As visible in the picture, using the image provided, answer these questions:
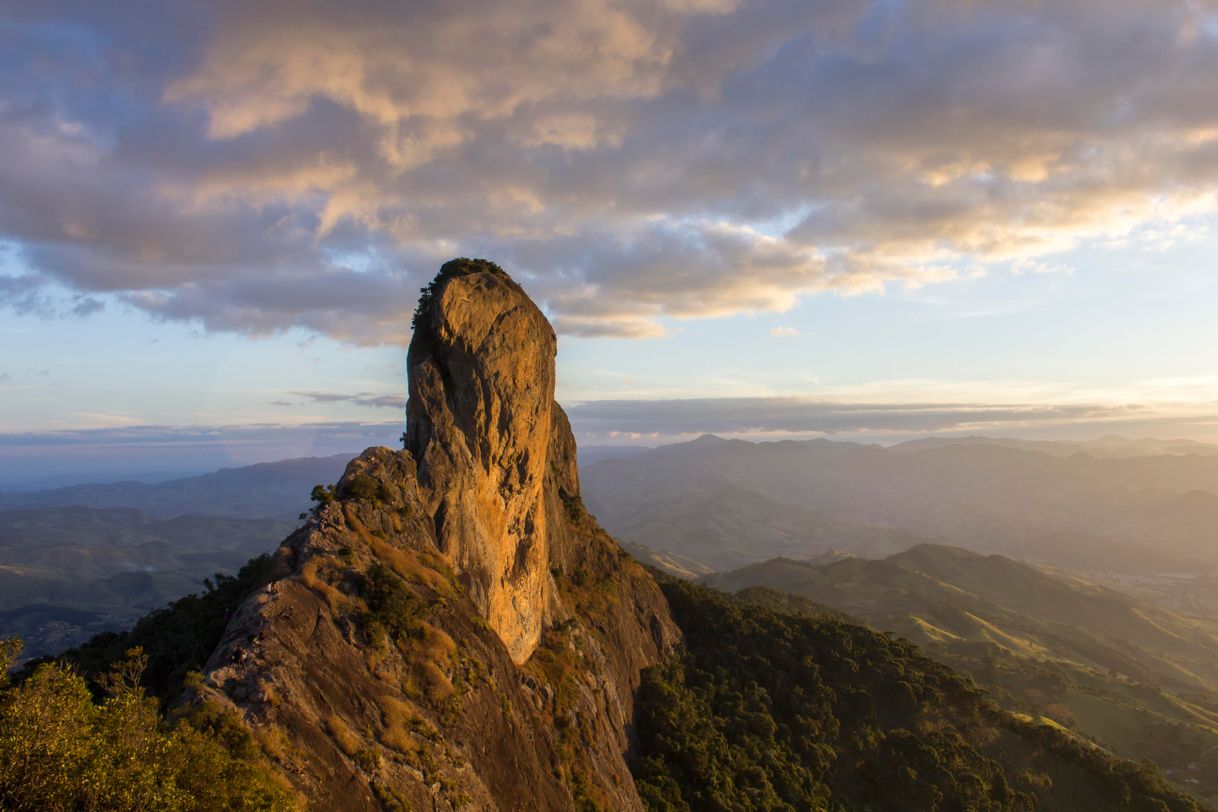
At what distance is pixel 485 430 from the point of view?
150 feet

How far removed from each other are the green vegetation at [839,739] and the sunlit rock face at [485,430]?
21142 mm

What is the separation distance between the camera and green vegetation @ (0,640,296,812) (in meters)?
15.5

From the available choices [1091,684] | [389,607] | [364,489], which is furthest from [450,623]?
[1091,684]

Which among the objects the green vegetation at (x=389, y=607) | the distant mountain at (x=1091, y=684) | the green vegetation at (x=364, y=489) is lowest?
the distant mountain at (x=1091, y=684)

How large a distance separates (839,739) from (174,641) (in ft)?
215

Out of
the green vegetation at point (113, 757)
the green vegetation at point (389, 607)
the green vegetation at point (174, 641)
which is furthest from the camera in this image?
the green vegetation at point (174, 641)

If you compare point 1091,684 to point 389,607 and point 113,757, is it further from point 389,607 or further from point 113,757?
point 113,757

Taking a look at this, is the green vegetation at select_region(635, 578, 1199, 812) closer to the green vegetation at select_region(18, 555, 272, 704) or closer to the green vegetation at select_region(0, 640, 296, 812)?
the green vegetation at select_region(18, 555, 272, 704)

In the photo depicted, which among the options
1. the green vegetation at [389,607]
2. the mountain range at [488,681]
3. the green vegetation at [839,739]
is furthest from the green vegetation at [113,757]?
the green vegetation at [839,739]

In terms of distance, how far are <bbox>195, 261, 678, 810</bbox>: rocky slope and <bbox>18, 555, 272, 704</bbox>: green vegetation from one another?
13.2ft

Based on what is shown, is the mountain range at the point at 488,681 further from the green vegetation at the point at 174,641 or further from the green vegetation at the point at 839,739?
the green vegetation at the point at 174,641

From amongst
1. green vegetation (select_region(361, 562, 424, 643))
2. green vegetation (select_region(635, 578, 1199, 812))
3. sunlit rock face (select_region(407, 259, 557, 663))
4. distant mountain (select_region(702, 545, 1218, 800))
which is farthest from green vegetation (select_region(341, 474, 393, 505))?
distant mountain (select_region(702, 545, 1218, 800))

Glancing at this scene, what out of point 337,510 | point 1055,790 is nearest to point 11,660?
point 337,510

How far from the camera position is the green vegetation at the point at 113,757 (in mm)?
15484
